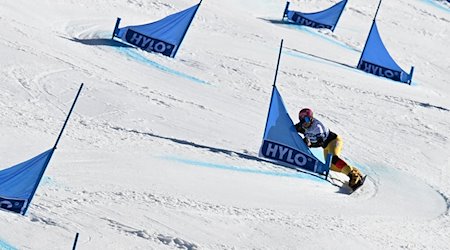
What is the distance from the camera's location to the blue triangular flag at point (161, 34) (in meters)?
15.8

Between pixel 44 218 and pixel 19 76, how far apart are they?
184 inches

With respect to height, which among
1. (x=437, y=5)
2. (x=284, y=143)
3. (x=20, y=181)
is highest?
(x=437, y=5)

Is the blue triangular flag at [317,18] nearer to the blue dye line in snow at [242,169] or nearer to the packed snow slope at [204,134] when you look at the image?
the packed snow slope at [204,134]

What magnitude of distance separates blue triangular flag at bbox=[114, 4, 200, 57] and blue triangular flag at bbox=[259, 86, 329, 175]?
4.07m

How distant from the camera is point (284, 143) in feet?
40.1

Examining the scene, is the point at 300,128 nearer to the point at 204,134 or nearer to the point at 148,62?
the point at 204,134

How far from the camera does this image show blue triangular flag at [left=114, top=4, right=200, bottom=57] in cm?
1584

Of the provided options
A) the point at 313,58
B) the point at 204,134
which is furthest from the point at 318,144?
the point at 313,58

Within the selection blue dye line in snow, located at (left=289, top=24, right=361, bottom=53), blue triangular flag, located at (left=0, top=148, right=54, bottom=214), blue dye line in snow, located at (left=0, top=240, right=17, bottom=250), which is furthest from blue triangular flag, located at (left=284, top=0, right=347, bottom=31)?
blue dye line in snow, located at (left=0, top=240, right=17, bottom=250)

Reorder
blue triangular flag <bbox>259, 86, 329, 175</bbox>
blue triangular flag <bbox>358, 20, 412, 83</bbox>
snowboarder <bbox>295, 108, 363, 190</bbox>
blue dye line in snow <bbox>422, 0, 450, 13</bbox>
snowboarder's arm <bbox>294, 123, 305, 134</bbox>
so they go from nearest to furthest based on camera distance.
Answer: blue triangular flag <bbox>259, 86, 329, 175</bbox> → snowboarder <bbox>295, 108, 363, 190</bbox> → snowboarder's arm <bbox>294, 123, 305, 134</bbox> → blue triangular flag <bbox>358, 20, 412, 83</bbox> → blue dye line in snow <bbox>422, 0, 450, 13</bbox>

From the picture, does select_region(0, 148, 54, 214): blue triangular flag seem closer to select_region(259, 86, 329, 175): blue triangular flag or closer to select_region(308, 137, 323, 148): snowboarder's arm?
select_region(259, 86, 329, 175): blue triangular flag

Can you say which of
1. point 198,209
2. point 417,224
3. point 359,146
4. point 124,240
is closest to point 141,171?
point 198,209

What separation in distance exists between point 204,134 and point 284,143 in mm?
1275

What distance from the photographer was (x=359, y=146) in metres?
14.4
